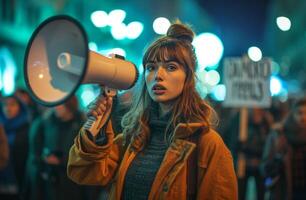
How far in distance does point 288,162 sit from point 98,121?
3.06 meters

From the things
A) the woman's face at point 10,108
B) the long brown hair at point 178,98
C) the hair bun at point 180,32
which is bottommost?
the long brown hair at point 178,98

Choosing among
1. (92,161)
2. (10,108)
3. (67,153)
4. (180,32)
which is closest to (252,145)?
(67,153)

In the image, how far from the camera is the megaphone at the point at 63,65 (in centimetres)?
264

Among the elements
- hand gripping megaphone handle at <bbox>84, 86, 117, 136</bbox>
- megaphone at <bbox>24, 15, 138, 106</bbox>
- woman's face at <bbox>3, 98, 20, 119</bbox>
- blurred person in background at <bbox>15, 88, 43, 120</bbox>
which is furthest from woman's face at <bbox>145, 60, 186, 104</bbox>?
blurred person in background at <bbox>15, 88, 43, 120</bbox>

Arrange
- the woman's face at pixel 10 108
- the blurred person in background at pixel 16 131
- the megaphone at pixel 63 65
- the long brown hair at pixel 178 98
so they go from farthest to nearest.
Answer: the woman's face at pixel 10 108 < the blurred person in background at pixel 16 131 < the long brown hair at pixel 178 98 < the megaphone at pixel 63 65

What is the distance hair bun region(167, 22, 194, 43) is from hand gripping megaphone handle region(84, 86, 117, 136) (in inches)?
20.0

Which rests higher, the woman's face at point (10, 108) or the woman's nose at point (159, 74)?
the woman's face at point (10, 108)

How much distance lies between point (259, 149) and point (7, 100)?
10.9 feet

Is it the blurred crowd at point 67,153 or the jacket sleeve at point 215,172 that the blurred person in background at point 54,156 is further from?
the jacket sleeve at point 215,172

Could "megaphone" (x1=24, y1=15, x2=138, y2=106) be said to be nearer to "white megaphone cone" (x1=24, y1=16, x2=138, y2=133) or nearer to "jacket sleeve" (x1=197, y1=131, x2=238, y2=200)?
"white megaphone cone" (x1=24, y1=16, x2=138, y2=133)

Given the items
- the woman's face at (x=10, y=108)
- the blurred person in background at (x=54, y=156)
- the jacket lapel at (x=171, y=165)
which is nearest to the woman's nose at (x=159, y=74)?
the jacket lapel at (x=171, y=165)

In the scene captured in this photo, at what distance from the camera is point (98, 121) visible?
288 cm

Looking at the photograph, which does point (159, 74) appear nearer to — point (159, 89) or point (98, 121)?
point (159, 89)

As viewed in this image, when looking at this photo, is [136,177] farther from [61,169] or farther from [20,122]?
[20,122]
